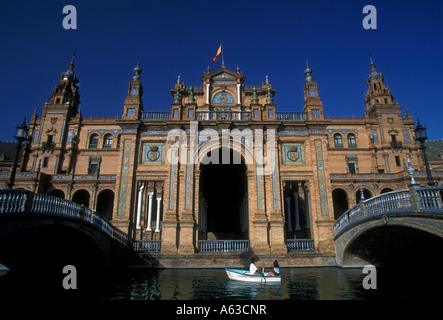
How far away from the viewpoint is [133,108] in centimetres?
2012

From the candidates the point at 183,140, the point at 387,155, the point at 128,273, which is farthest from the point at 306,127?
the point at 387,155

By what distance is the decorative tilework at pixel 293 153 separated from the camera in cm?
1961

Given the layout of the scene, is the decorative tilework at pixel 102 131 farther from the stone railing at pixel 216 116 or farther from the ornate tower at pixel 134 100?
the stone railing at pixel 216 116

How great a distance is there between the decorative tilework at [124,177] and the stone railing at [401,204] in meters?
13.6

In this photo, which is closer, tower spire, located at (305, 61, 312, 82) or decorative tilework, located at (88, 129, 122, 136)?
tower spire, located at (305, 61, 312, 82)

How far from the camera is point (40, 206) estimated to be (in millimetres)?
9820

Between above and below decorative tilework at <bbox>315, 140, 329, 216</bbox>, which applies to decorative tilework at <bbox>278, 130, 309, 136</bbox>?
above

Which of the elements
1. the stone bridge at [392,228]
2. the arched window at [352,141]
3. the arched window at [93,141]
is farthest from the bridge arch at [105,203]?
the arched window at [352,141]

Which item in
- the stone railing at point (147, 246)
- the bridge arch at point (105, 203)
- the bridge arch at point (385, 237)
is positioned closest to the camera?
the bridge arch at point (385, 237)

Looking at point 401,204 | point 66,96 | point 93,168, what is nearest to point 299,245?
point 401,204

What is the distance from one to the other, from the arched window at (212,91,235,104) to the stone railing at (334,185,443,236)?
18002mm

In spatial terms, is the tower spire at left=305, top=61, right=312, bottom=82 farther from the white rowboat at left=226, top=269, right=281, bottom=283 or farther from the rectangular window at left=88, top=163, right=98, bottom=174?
the rectangular window at left=88, top=163, right=98, bottom=174

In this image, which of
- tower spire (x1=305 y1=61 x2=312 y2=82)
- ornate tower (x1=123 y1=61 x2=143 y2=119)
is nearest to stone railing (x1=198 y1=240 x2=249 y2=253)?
ornate tower (x1=123 y1=61 x2=143 y2=119)

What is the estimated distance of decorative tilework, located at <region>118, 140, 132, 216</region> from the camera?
1798cm
